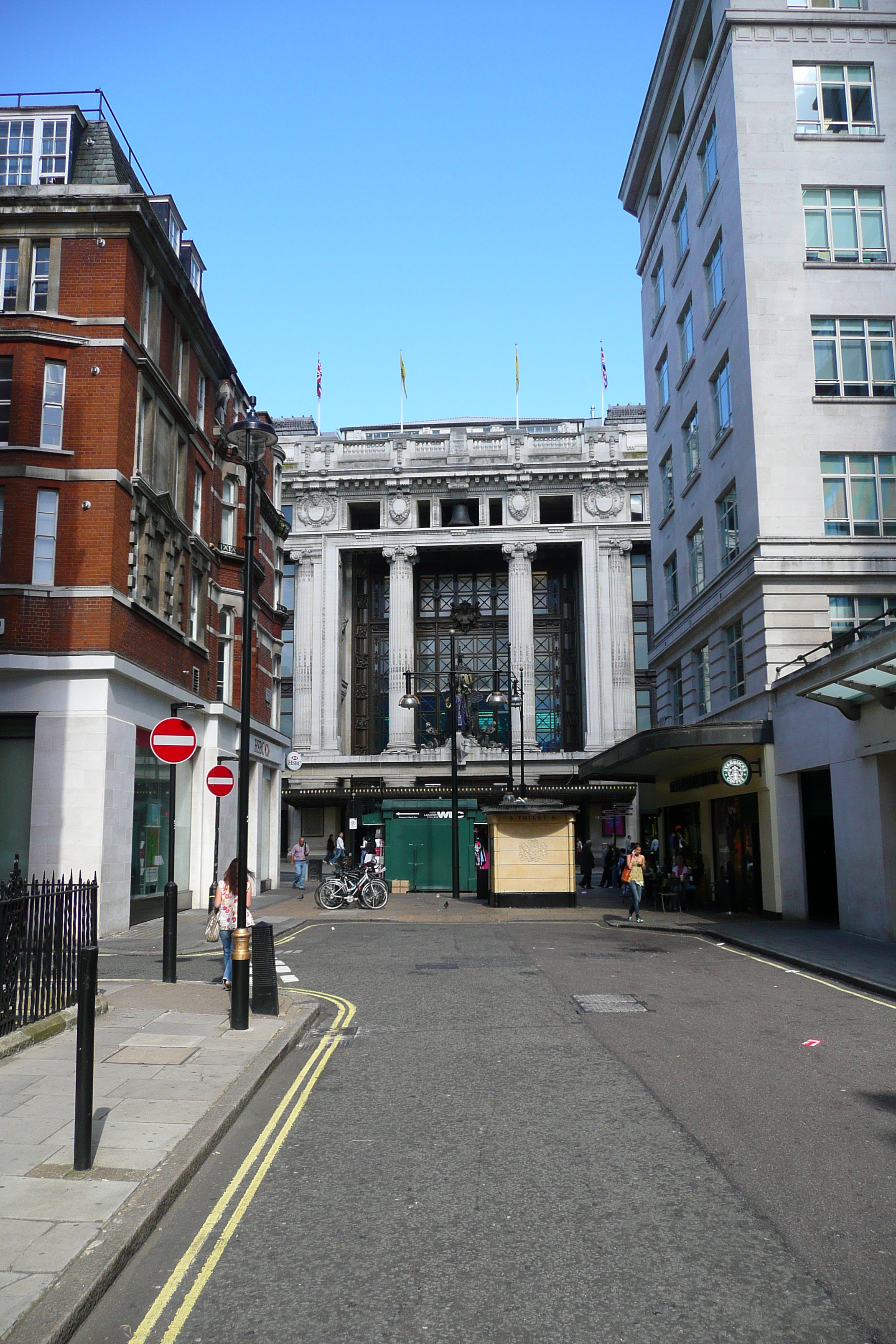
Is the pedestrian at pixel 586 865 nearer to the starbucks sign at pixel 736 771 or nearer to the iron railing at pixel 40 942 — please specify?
the starbucks sign at pixel 736 771

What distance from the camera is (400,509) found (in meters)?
65.9

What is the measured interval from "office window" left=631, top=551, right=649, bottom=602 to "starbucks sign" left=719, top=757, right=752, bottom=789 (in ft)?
131

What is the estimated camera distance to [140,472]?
23.2 m

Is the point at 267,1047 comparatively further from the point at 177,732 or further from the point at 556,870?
the point at 556,870

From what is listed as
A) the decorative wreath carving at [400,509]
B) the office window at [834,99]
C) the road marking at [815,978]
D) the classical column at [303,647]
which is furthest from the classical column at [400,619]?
the road marking at [815,978]

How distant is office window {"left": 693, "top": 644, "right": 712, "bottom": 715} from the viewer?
32.8 metres

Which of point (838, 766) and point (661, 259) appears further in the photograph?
point (661, 259)

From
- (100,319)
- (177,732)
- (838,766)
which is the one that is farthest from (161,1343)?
(100,319)

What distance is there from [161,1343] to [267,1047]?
543cm

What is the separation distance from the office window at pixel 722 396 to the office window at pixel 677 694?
8.96m

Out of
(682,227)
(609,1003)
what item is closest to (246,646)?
(609,1003)

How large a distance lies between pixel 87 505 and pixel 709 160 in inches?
909

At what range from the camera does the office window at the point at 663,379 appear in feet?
125

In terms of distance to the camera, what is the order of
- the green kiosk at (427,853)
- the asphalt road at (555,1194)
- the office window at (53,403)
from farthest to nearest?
1. the green kiosk at (427,853)
2. the office window at (53,403)
3. the asphalt road at (555,1194)
